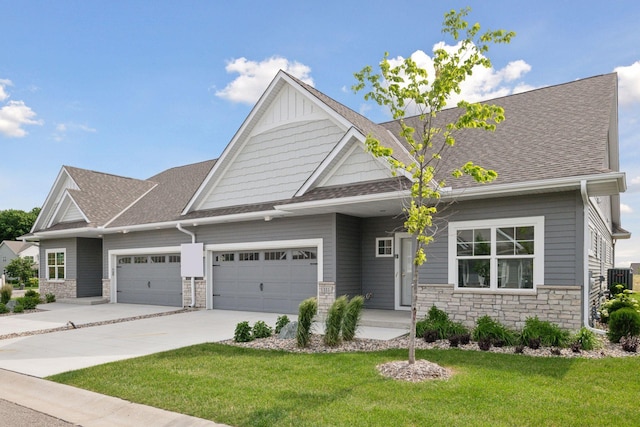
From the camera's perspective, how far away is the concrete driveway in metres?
7.87

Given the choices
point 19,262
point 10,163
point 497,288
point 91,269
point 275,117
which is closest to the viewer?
point 497,288

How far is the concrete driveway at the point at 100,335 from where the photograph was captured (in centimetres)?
787

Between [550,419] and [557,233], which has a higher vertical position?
[557,233]

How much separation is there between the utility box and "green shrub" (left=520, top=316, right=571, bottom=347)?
6612 millimetres

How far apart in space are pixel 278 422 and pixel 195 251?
11.7 m

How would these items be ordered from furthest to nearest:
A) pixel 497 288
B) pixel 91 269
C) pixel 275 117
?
pixel 91 269 < pixel 275 117 < pixel 497 288

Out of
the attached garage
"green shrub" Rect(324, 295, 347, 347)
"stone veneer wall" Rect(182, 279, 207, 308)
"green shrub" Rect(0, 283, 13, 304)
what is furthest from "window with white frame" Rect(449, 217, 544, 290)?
"green shrub" Rect(0, 283, 13, 304)

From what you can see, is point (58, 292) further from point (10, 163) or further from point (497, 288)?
point (497, 288)

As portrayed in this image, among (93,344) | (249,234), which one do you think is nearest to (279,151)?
(249,234)

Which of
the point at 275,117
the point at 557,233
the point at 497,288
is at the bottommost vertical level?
the point at 497,288

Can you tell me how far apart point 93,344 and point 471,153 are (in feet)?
33.0

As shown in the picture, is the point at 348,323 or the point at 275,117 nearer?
the point at 348,323

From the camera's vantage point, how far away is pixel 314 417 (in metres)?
4.63

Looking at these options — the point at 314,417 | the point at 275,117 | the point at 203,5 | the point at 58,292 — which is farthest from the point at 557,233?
the point at 58,292
